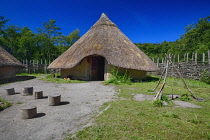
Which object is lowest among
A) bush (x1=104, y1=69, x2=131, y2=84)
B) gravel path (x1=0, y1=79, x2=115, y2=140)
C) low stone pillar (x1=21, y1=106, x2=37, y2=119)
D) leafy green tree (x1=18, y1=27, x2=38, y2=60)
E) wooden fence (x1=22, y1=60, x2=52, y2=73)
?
gravel path (x1=0, y1=79, x2=115, y2=140)

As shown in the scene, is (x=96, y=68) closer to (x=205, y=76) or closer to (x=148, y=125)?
(x=205, y=76)

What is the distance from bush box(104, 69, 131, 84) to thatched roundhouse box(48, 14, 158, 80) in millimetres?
405

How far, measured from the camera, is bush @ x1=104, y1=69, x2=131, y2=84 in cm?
1218

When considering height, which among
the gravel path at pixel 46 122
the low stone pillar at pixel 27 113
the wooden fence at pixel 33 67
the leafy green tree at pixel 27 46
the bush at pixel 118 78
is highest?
the leafy green tree at pixel 27 46

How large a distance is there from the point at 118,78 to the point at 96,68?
3.37 meters

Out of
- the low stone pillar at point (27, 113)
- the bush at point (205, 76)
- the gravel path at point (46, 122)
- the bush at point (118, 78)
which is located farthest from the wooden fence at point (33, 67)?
the bush at point (205, 76)

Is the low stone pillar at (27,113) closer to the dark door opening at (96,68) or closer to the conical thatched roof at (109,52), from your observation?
the conical thatched roof at (109,52)

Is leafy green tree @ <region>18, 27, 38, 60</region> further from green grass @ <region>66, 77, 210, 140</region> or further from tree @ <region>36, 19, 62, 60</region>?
green grass @ <region>66, 77, 210, 140</region>

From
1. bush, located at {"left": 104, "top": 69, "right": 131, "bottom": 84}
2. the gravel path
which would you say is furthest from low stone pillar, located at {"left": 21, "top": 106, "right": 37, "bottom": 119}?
bush, located at {"left": 104, "top": 69, "right": 131, "bottom": 84}

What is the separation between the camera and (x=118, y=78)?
500 inches

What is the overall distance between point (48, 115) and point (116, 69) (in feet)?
30.5

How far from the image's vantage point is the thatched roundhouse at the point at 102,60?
516 inches

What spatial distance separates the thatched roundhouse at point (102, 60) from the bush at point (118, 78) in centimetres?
40

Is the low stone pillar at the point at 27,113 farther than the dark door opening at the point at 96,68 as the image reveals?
No
